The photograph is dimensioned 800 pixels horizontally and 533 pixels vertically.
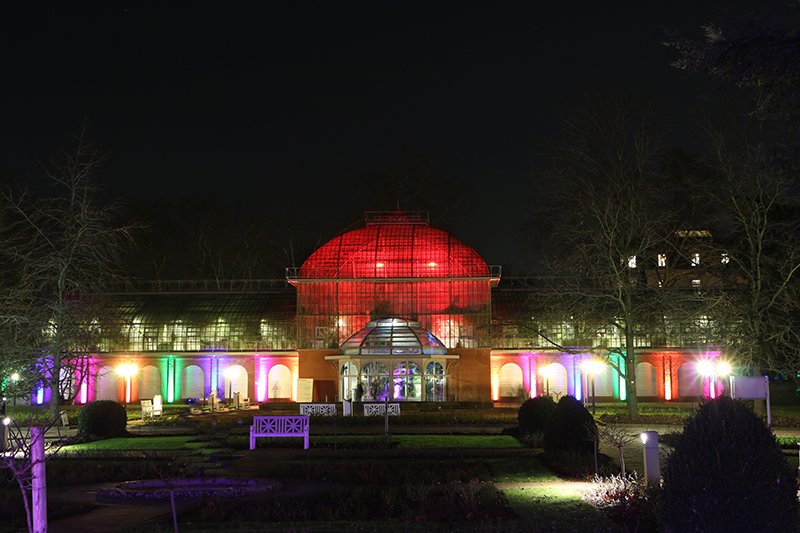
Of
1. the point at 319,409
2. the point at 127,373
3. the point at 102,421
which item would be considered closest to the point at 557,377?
the point at 319,409

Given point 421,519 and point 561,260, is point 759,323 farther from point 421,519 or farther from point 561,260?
point 421,519

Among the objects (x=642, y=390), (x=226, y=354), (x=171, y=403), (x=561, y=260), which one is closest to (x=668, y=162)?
(x=642, y=390)

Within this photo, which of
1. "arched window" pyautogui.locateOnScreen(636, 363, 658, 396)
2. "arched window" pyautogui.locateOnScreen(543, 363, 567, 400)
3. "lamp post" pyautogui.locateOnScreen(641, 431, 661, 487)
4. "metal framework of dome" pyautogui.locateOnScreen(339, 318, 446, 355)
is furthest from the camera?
"arched window" pyautogui.locateOnScreen(543, 363, 567, 400)

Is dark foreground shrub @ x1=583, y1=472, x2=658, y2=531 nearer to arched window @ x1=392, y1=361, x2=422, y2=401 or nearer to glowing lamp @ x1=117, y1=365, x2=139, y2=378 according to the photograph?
arched window @ x1=392, y1=361, x2=422, y2=401

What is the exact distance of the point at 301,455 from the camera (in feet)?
63.6

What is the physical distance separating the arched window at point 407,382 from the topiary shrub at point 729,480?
29915 mm

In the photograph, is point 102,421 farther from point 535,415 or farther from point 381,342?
point 381,342

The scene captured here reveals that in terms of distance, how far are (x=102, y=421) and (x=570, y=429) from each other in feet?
52.8

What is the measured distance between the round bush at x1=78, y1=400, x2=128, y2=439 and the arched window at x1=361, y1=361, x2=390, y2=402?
1485 cm

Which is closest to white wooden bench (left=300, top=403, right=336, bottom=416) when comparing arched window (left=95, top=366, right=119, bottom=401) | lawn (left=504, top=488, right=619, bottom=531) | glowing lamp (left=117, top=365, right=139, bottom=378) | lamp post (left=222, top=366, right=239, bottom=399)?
glowing lamp (left=117, top=365, right=139, bottom=378)

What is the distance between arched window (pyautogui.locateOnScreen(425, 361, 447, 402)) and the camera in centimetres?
3825

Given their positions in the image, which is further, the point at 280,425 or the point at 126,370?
the point at 126,370

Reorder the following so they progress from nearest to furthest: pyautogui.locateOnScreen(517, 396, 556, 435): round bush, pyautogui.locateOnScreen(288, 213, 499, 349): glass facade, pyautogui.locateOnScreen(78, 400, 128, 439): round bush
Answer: pyautogui.locateOnScreen(517, 396, 556, 435): round bush, pyautogui.locateOnScreen(78, 400, 128, 439): round bush, pyautogui.locateOnScreen(288, 213, 499, 349): glass facade

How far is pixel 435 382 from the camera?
1516 inches
